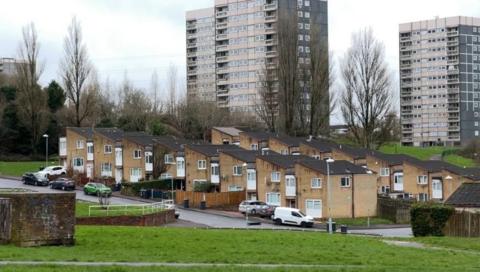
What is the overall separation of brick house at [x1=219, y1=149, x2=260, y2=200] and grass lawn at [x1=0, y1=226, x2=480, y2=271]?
4411cm

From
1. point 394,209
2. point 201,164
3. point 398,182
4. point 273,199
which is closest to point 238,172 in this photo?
point 201,164

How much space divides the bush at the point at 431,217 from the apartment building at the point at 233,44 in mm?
94482

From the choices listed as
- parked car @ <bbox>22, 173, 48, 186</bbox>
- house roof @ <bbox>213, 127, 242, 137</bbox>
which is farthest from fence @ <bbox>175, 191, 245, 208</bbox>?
house roof @ <bbox>213, 127, 242, 137</bbox>

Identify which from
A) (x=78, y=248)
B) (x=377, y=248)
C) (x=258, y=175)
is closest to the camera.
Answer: (x=78, y=248)

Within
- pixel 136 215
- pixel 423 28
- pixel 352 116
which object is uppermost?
pixel 423 28

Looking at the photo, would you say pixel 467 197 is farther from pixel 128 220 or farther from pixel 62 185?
pixel 62 185

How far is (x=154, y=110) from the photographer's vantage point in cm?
11606

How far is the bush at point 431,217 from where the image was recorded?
35969 millimetres

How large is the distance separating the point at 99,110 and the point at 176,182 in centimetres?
3539

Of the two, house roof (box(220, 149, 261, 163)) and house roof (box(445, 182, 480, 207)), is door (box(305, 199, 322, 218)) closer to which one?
house roof (box(220, 149, 261, 163))

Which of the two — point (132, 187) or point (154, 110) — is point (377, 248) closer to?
point (132, 187)

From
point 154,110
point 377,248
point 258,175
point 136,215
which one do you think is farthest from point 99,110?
point 377,248

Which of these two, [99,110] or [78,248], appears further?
[99,110]

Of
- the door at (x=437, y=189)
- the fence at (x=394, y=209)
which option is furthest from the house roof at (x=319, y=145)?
the fence at (x=394, y=209)
